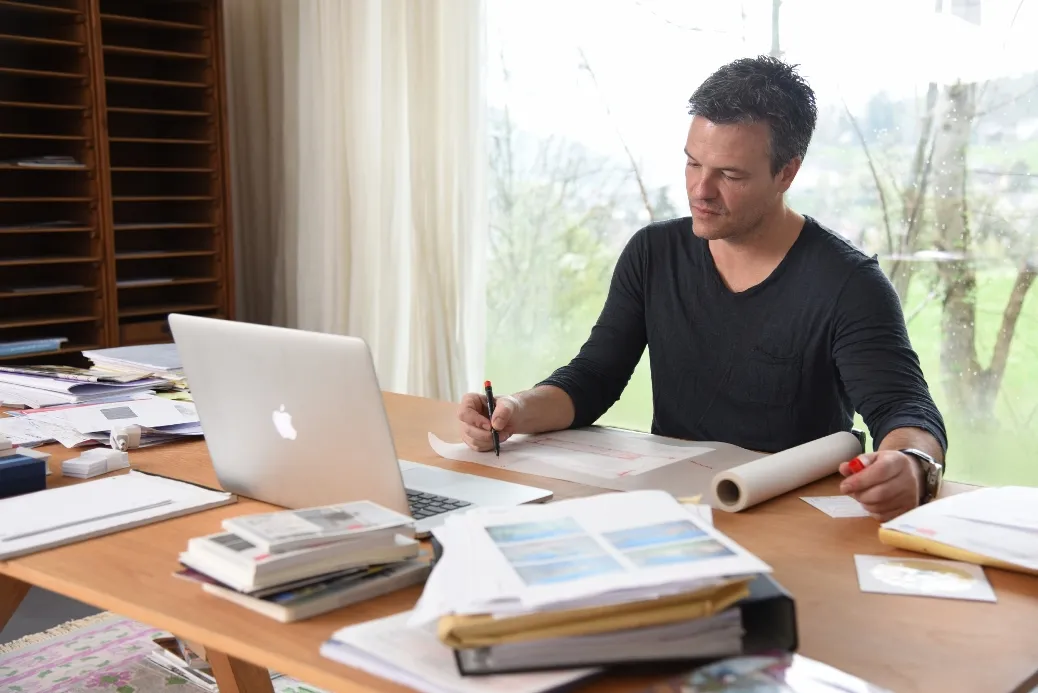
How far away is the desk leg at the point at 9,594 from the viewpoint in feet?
6.03

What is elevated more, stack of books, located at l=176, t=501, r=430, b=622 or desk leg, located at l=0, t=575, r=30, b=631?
stack of books, located at l=176, t=501, r=430, b=622

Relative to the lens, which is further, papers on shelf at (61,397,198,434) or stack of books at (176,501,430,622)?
papers on shelf at (61,397,198,434)

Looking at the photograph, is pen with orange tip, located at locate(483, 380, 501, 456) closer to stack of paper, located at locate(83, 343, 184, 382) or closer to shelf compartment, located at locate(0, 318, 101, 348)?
stack of paper, located at locate(83, 343, 184, 382)

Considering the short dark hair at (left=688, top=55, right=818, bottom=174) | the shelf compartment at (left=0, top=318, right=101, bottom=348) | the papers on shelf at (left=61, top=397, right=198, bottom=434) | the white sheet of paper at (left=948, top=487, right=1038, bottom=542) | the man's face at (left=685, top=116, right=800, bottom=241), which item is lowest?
the shelf compartment at (left=0, top=318, right=101, bottom=348)

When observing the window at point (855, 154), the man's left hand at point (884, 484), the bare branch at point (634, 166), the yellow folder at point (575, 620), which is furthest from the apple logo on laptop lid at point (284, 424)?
the bare branch at point (634, 166)

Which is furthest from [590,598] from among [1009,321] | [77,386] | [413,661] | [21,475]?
[1009,321]

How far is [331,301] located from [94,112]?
3.59 feet

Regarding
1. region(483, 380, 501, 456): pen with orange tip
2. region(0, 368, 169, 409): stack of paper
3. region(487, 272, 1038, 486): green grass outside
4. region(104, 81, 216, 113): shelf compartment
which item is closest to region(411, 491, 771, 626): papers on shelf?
region(483, 380, 501, 456): pen with orange tip

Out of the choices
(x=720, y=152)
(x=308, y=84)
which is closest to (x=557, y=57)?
(x=308, y=84)

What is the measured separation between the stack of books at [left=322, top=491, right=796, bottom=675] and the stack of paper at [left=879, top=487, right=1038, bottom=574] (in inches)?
15.0

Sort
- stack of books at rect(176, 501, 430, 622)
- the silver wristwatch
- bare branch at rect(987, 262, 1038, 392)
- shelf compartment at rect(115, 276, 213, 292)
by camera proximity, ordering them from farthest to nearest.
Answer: shelf compartment at rect(115, 276, 213, 292) < bare branch at rect(987, 262, 1038, 392) < the silver wristwatch < stack of books at rect(176, 501, 430, 622)

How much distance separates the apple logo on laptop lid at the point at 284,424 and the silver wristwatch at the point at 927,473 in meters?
0.80

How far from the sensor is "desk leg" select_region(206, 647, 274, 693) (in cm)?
154

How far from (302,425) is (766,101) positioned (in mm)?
1057
